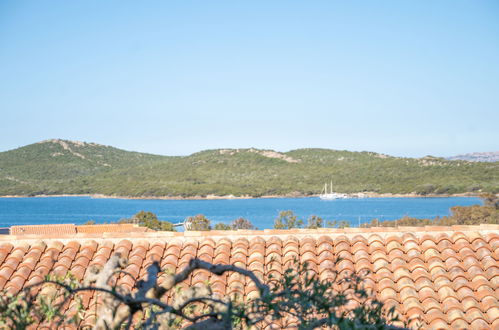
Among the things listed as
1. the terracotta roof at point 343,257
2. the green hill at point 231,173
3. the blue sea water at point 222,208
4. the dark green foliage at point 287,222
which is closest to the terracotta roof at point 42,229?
the dark green foliage at point 287,222

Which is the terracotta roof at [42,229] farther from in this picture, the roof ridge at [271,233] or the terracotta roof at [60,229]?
the roof ridge at [271,233]

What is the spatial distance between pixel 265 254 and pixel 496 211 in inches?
1560

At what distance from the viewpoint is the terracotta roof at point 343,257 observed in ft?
19.0

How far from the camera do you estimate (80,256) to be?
6.76 m

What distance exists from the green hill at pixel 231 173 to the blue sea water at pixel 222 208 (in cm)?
248

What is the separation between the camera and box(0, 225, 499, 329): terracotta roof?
228 inches

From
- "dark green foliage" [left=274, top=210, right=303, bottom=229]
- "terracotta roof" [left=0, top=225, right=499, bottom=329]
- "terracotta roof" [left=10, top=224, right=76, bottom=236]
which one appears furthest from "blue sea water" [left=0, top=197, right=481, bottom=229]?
"terracotta roof" [left=0, top=225, right=499, bottom=329]

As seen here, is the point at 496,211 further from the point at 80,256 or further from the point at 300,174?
the point at 300,174

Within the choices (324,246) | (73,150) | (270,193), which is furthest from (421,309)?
(73,150)

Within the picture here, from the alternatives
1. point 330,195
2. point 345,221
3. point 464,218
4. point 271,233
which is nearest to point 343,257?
point 271,233

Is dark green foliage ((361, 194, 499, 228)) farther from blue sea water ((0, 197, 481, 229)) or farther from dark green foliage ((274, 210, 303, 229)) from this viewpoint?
blue sea water ((0, 197, 481, 229))

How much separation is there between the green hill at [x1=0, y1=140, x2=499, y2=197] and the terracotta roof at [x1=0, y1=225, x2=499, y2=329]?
84.9 metres

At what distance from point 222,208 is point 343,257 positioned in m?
78.0

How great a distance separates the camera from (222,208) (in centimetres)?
8412
